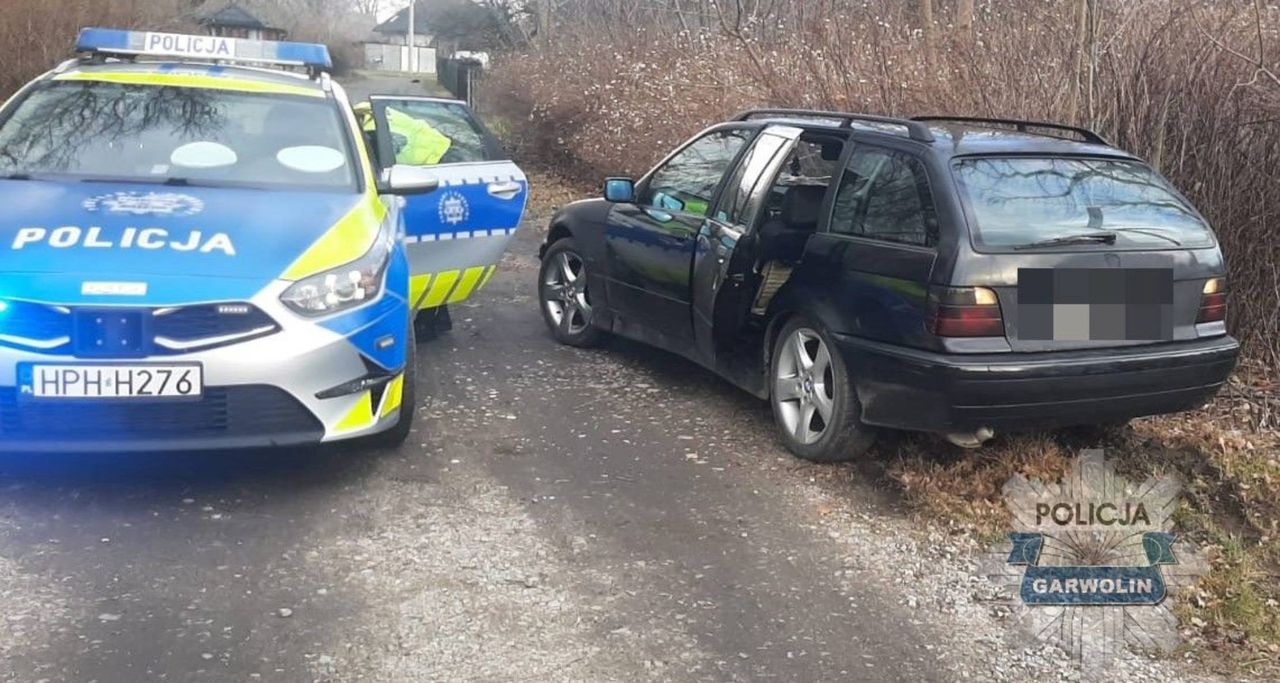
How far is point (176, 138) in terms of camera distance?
551 centimetres

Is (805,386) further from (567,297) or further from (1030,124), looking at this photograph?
(567,297)

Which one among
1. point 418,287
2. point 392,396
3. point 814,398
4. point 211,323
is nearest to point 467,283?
point 418,287

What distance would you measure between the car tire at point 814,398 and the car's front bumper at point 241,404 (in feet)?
6.23

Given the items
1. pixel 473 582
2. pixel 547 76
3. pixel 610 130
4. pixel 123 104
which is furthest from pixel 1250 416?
pixel 547 76

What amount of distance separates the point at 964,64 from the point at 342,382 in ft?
20.8

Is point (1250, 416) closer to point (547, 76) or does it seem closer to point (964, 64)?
point (964, 64)

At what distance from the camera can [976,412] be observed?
4.51 metres

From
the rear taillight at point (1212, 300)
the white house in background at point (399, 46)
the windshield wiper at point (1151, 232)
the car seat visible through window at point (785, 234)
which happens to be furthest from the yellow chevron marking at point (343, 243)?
the white house in background at point (399, 46)

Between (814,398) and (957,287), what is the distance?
103 centimetres

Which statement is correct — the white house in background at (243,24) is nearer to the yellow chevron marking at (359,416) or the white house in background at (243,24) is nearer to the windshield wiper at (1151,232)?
the yellow chevron marking at (359,416)

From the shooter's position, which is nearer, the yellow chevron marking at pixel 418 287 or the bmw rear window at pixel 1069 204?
the bmw rear window at pixel 1069 204

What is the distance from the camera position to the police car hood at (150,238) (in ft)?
13.9

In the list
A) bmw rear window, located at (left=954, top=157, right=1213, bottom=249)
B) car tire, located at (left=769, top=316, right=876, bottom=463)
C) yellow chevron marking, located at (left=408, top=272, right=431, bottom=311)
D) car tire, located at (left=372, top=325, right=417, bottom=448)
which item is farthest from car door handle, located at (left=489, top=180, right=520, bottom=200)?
bmw rear window, located at (left=954, top=157, right=1213, bottom=249)

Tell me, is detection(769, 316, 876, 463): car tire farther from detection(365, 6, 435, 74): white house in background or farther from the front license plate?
detection(365, 6, 435, 74): white house in background
